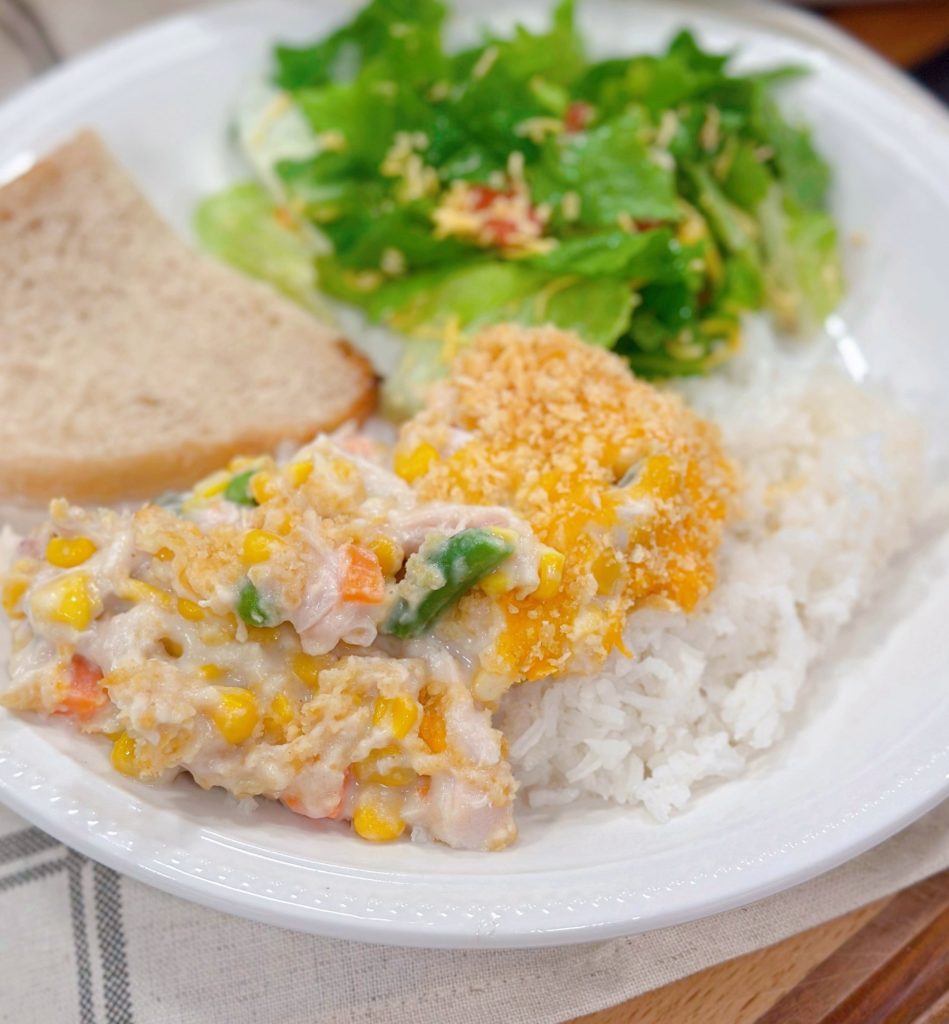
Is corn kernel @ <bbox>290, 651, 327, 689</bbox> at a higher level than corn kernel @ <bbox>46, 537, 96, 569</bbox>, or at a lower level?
lower

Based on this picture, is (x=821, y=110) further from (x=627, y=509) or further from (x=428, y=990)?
(x=428, y=990)

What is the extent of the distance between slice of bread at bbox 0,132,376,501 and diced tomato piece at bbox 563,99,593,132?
1.02m

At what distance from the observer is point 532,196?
305 centimetres

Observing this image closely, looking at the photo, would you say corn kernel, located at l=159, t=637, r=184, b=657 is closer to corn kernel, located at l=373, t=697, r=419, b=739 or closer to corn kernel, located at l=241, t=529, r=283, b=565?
corn kernel, located at l=241, t=529, r=283, b=565

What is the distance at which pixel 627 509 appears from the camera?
1.97 meters

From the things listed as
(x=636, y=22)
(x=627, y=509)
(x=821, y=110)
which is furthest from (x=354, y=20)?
(x=627, y=509)

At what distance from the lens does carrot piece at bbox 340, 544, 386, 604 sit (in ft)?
5.94

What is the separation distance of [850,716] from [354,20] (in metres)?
2.83

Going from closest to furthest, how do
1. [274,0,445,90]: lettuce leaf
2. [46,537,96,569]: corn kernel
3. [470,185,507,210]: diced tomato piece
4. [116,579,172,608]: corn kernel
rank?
[116,579,172,608]: corn kernel < [46,537,96,569]: corn kernel < [470,185,507,210]: diced tomato piece < [274,0,445,90]: lettuce leaf

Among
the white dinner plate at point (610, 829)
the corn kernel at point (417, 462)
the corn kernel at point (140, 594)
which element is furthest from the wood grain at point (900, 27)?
the corn kernel at point (140, 594)

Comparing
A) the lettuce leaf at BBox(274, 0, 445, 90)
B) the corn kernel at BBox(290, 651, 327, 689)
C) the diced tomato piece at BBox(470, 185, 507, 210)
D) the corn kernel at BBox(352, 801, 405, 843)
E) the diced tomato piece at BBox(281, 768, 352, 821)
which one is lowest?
the corn kernel at BBox(352, 801, 405, 843)

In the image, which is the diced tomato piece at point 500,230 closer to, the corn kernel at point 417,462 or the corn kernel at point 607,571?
the corn kernel at point 417,462

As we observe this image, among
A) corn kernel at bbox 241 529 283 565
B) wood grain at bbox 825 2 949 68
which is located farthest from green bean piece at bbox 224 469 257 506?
wood grain at bbox 825 2 949 68

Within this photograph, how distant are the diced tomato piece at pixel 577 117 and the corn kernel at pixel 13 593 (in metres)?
2.18
